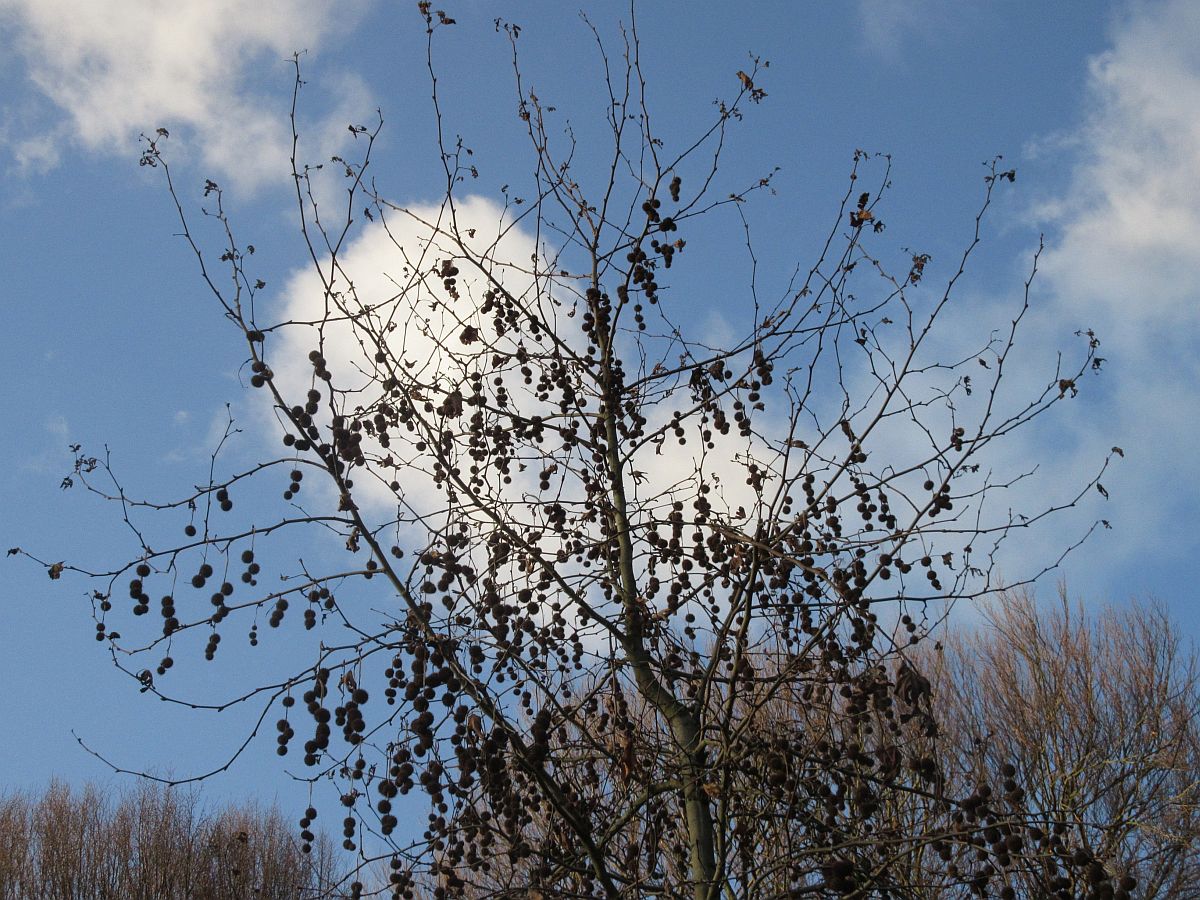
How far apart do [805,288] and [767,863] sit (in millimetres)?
2462

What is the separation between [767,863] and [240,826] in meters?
14.7

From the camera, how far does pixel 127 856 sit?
15.3 metres

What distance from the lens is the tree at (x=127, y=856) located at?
14.9 meters

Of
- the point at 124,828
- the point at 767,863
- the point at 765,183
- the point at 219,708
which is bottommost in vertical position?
the point at 767,863

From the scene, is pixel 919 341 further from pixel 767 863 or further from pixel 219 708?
pixel 219 708

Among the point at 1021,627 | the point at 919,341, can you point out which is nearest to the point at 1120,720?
the point at 1021,627

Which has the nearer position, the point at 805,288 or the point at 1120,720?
the point at 805,288

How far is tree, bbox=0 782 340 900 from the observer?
1487 cm

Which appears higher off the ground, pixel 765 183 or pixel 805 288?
pixel 765 183

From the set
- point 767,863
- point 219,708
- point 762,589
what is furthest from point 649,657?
point 219,708

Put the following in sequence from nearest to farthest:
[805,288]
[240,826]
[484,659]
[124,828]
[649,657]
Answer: [484,659]
[649,657]
[805,288]
[124,828]
[240,826]

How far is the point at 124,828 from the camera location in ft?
50.9

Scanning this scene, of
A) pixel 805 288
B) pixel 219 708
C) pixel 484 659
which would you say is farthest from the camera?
pixel 805 288

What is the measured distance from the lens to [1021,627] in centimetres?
1409
